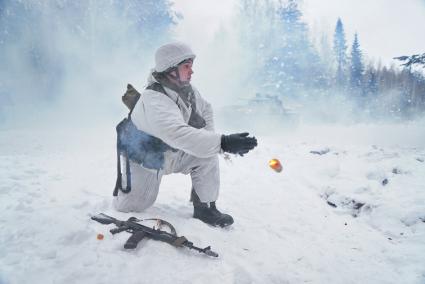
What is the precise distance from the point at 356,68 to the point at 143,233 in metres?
39.5

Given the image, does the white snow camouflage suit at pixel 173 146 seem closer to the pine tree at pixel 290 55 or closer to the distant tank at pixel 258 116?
the distant tank at pixel 258 116

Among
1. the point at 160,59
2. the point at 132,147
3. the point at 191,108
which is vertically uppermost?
the point at 160,59

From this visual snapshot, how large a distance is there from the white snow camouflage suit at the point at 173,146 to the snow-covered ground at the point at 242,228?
0.73 ft

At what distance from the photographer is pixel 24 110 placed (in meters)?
19.7

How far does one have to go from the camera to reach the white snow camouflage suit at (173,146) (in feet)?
8.98

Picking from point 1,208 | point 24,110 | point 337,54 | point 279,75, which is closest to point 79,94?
point 24,110

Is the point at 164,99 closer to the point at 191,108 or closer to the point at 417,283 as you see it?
the point at 191,108

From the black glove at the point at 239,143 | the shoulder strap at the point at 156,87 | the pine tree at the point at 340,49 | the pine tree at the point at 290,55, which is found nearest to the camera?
the black glove at the point at 239,143

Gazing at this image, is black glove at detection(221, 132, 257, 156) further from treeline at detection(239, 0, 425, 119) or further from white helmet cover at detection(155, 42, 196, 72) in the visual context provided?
treeline at detection(239, 0, 425, 119)

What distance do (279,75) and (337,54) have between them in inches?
686

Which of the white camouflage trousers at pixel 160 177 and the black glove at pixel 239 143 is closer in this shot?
the black glove at pixel 239 143

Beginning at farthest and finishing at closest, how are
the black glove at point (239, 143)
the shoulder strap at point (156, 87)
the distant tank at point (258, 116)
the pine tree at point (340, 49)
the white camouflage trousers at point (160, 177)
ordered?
1. the pine tree at point (340, 49)
2. the distant tank at point (258, 116)
3. the white camouflage trousers at point (160, 177)
4. the shoulder strap at point (156, 87)
5. the black glove at point (239, 143)

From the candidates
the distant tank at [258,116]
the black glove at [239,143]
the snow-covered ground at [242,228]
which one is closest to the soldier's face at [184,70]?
the black glove at [239,143]

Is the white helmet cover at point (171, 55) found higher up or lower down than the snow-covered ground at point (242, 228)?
higher up
